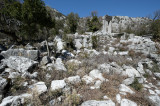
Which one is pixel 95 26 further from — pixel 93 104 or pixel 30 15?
pixel 93 104

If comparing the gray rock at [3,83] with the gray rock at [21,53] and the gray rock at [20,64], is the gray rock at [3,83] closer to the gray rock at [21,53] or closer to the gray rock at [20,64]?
the gray rock at [20,64]

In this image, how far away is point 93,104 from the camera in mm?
2096

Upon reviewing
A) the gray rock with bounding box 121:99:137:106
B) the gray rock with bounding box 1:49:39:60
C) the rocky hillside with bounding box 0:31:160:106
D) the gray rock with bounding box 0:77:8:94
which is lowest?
the gray rock with bounding box 121:99:137:106

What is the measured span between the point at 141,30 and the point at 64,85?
19848 millimetres

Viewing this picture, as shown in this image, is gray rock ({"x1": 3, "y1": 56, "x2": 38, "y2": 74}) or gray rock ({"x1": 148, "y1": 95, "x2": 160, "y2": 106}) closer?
gray rock ({"x1": 148, "y1": 95, "x2": 160, "y2": 106})

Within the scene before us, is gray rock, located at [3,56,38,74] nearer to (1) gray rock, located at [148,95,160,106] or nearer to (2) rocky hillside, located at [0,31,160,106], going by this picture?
(2) rocky hillside, located at [0,31,160,106]

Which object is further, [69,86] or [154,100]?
[69,86]

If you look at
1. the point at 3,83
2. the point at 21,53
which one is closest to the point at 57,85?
the point at 3,83

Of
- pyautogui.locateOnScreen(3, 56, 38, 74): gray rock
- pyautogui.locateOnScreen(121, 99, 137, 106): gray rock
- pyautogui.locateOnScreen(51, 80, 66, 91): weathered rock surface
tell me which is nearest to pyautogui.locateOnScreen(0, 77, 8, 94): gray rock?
pyautogui.locateOnScreen(3, 56, 38, 74): gray rock

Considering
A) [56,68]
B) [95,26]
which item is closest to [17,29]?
[56,68]

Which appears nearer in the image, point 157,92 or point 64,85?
point 64,85

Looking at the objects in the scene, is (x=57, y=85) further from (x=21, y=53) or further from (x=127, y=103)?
(x=21, y=53)

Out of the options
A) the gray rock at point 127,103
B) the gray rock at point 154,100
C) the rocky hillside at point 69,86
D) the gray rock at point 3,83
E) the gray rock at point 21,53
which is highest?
the gray rock at point 21,53

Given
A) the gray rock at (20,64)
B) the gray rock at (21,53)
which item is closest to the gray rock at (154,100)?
the gray rock at (20,64)
